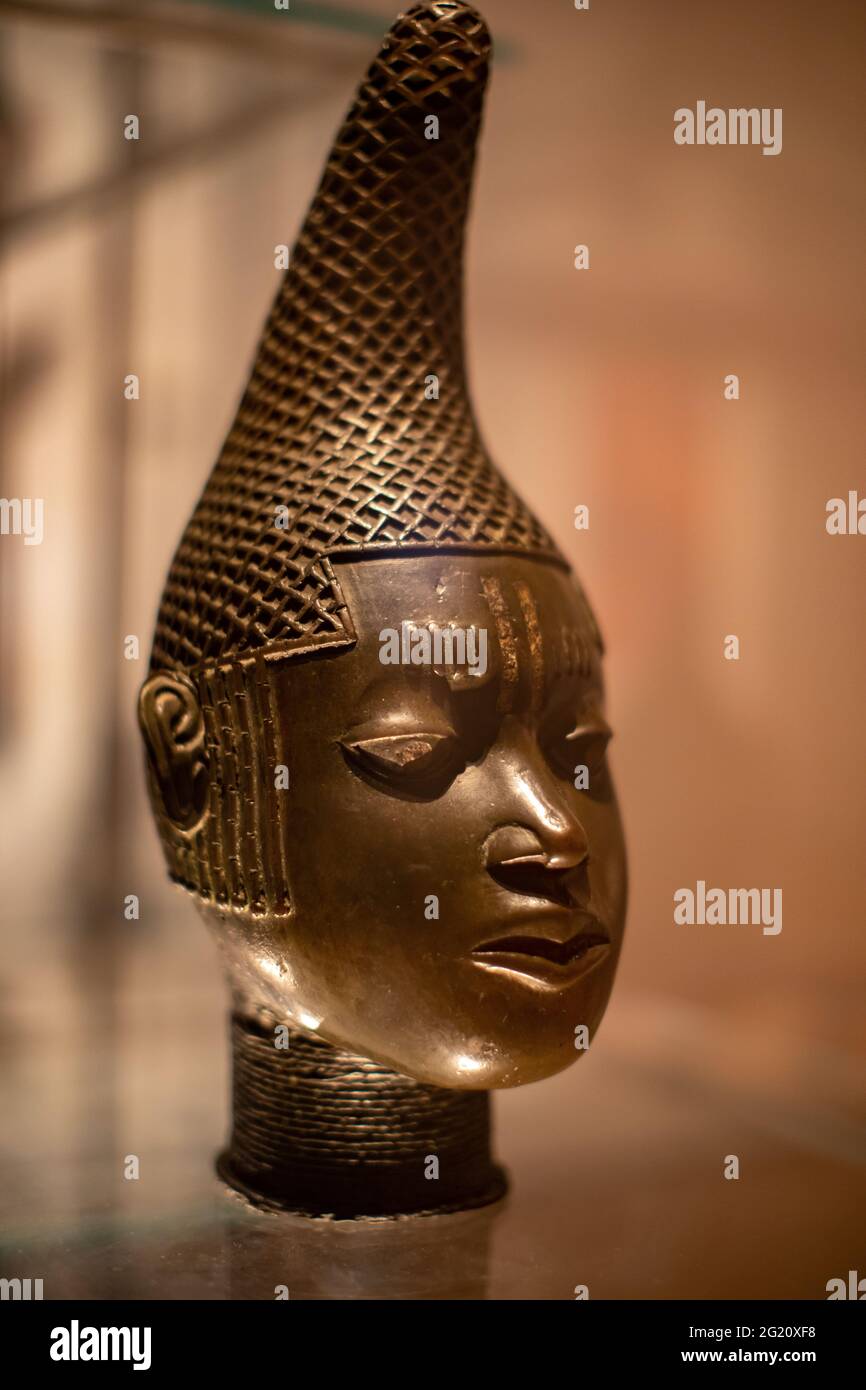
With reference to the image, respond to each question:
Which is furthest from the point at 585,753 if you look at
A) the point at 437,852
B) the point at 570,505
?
the point at 570,505

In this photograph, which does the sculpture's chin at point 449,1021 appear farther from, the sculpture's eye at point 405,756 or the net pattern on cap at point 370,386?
the net pattern on cap at point 370,386

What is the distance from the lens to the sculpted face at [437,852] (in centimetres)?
201

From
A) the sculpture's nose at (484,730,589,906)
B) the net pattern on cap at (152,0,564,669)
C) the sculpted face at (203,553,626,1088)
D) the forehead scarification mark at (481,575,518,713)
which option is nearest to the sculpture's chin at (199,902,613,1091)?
the sculpted face at (203,553,626,1088)

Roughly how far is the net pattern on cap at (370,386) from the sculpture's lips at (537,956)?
1.95ft

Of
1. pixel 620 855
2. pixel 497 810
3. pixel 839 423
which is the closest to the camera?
pixel 497 810

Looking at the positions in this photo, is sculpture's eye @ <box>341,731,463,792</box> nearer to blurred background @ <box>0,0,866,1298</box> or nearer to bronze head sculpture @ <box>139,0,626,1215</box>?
bronze head sculpture @ <box>139,0,626,1215</box>

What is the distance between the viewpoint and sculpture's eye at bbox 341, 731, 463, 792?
2.01 meters

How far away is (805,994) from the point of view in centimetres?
318

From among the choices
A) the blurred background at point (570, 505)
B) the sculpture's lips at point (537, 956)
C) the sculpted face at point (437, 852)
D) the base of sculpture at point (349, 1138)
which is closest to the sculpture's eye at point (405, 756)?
the sculpted face at point (437, 852)

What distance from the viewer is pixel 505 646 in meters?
2.09

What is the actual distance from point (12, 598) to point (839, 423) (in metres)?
2.02

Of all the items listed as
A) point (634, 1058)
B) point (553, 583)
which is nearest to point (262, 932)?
point (553, 583)

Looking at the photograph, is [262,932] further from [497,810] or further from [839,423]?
[839,423]

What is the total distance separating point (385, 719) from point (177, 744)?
0.39 meters
